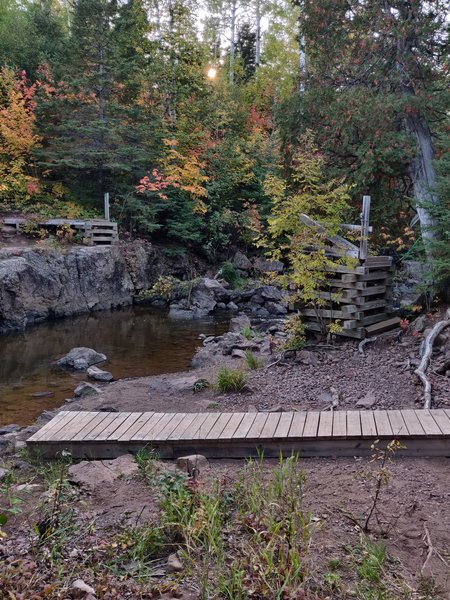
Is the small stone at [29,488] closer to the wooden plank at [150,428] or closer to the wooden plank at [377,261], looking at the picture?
the wooden plank at [150,428]

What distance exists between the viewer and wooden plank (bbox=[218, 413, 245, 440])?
447cm

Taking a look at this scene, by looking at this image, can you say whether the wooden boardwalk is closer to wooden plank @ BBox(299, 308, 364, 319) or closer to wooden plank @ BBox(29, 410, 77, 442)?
wooden plank @ BBox(29, 410, 77, 442)

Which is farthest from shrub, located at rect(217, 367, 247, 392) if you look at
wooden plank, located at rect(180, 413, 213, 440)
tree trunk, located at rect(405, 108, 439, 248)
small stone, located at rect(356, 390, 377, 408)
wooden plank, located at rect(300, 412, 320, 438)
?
tree trunk, located at rect(405, 108, 439, 248)

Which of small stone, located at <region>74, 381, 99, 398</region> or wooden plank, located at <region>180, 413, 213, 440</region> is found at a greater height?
wooden plank, located at <region>180, 413, 213, 440</region>

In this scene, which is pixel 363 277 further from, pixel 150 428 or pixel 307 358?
pixel 150 428

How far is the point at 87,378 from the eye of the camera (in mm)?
9328

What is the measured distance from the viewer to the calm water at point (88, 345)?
27.9 ft

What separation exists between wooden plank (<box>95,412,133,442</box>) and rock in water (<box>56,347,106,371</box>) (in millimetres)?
4982

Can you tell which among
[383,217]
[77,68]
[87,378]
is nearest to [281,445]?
[87,378]

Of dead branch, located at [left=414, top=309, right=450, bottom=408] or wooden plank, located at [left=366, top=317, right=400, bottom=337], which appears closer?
dead branch, located at [left=414, top=309, right=450, bottom=408]

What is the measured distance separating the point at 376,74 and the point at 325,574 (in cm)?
1004

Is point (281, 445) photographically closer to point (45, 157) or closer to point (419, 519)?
point (419, 519)

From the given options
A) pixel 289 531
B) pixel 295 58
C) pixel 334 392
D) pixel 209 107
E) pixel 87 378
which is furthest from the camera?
pixel 295 58

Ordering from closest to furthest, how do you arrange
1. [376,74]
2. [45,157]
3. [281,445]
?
[281,445] < [376,74] < [45,157]
